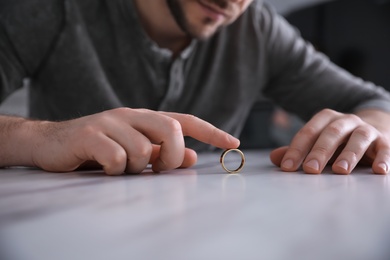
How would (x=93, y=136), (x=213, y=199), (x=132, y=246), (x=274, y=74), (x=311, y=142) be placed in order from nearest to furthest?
(x=132, y=246), (x=213, y=199), (x=93, y=136), (x=311, y=142), (x=274, y=74)

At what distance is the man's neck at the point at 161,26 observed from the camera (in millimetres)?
1381

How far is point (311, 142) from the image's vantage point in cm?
80

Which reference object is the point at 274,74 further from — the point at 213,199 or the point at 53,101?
the point at 213,199

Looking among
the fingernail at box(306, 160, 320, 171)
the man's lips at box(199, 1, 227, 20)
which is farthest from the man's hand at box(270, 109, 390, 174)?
the man's lips at box(199, 1, 227, 20)

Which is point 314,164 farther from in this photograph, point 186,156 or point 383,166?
point 186,156

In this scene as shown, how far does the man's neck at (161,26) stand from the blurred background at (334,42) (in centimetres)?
96

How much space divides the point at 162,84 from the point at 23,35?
1.48 ft

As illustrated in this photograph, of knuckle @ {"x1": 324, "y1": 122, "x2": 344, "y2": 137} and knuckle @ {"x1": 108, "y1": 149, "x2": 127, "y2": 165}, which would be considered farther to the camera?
knuckle @ {"x1": 324, "y1": 122, "x2": 344, "y2": 137}

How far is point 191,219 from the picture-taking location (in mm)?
404

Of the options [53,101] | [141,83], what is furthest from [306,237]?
[53,101]

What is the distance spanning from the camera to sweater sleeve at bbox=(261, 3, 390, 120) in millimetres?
1521

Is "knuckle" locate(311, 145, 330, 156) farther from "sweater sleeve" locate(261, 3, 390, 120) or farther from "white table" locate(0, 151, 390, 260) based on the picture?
"sweater sleeve" locate(261, 3, 390, 120)

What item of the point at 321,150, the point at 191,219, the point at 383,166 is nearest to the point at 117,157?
the point at 191,219

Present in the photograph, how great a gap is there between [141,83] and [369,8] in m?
1.66
